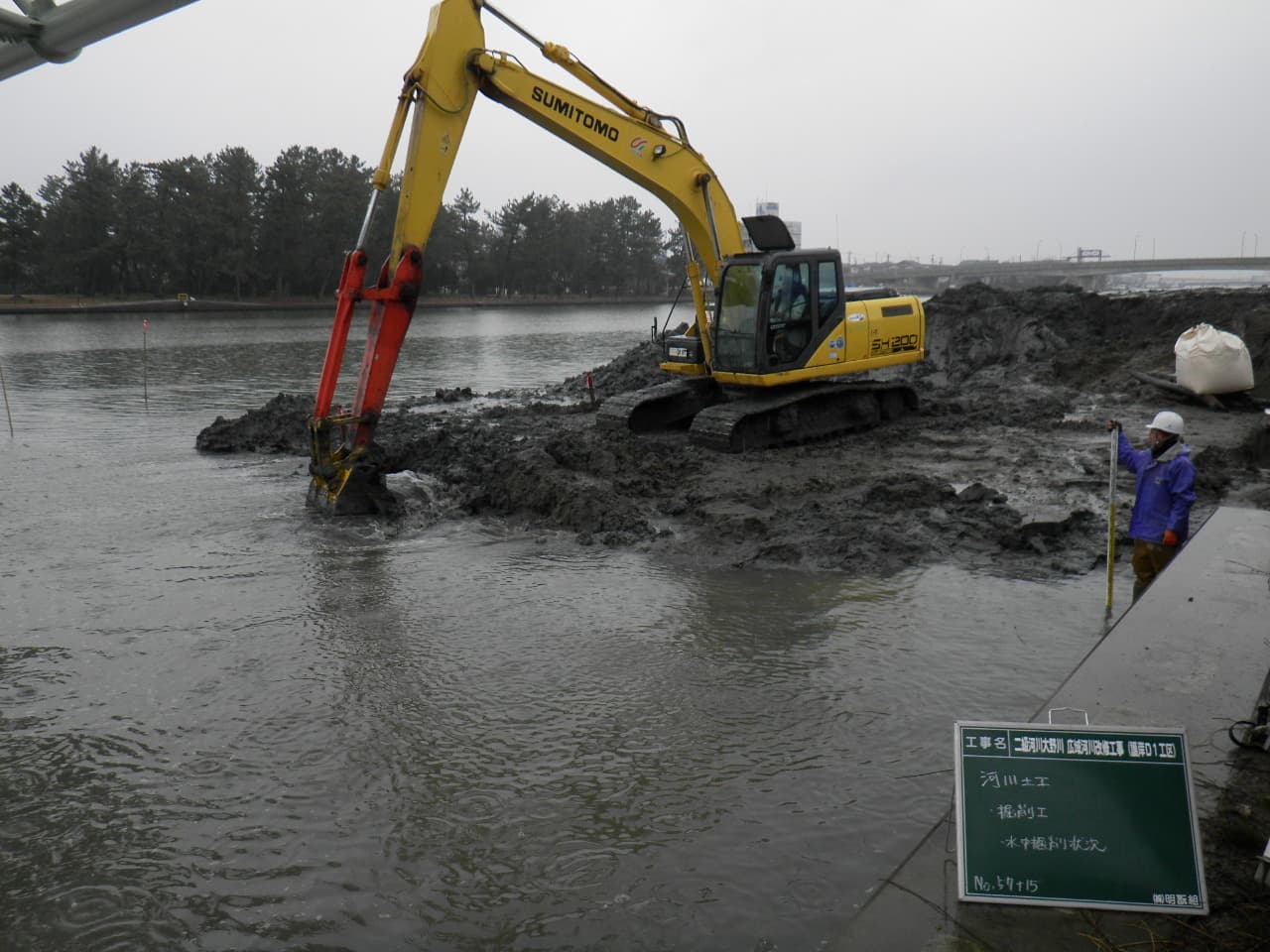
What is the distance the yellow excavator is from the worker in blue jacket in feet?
20.1

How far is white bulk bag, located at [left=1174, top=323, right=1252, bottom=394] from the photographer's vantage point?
15492 millimetres

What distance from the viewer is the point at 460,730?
549 centimetres

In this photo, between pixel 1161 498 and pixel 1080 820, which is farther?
pixel 1161 498

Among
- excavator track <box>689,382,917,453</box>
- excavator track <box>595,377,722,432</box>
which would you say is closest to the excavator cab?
excavator track <box>689,382,917,453</box>

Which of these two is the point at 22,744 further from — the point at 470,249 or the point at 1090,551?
the point at 470,249

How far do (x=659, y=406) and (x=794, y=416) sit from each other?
1998 millimetres

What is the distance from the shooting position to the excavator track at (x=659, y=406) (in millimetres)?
13719

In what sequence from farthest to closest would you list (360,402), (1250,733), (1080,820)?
1. (360,402)
2. (1250,733)
3. (1080,820)

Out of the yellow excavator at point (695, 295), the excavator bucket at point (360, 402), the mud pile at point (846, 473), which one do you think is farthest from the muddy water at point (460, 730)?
the yellow excavator at point (695, 295)

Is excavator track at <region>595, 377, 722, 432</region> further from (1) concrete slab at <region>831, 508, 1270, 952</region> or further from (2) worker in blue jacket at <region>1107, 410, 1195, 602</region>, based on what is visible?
(1) concrete slab at <region>831, 508, 1270, 952</region>

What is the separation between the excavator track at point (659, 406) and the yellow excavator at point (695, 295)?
22 millimetres

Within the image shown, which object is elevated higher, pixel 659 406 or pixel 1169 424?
pixel 1169 424

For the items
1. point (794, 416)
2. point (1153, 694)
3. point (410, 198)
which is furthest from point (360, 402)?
point (1153, 694)

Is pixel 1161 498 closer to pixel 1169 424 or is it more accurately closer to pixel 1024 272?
pixel 1169 424
